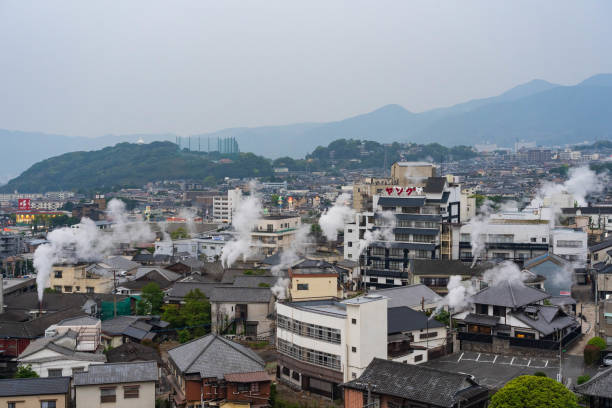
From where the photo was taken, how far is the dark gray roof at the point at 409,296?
2535cm

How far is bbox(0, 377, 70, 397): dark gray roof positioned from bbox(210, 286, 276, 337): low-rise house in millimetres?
9955

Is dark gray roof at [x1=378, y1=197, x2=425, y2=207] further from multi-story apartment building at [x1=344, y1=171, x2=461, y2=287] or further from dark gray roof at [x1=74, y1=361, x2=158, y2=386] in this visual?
dark gray roof at [x1=74, y1=361, x2=158, y2=386]

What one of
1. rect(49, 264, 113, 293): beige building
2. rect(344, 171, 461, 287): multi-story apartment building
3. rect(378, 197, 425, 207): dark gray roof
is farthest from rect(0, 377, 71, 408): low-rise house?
rect(378, 197, 425, 207): dark gray roof

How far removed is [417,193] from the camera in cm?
3559

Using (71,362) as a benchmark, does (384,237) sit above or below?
above

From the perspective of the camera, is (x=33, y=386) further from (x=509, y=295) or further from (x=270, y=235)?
(x=270, y=235)

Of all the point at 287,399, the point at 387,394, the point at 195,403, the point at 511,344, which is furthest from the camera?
the point at 511,344

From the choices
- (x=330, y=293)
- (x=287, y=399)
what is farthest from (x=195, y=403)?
(x=330, y=293)

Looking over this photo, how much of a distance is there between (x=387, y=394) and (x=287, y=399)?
375cm

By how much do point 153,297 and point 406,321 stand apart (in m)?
11.8

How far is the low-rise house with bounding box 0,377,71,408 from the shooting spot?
52.4 ft

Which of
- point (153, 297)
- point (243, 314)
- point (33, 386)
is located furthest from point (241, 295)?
point (33, 386)

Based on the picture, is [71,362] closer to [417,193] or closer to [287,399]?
[287,399]

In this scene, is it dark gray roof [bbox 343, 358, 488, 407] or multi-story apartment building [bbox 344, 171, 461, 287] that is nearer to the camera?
dark gray roof [bbox 343, 358, 488, 407]
